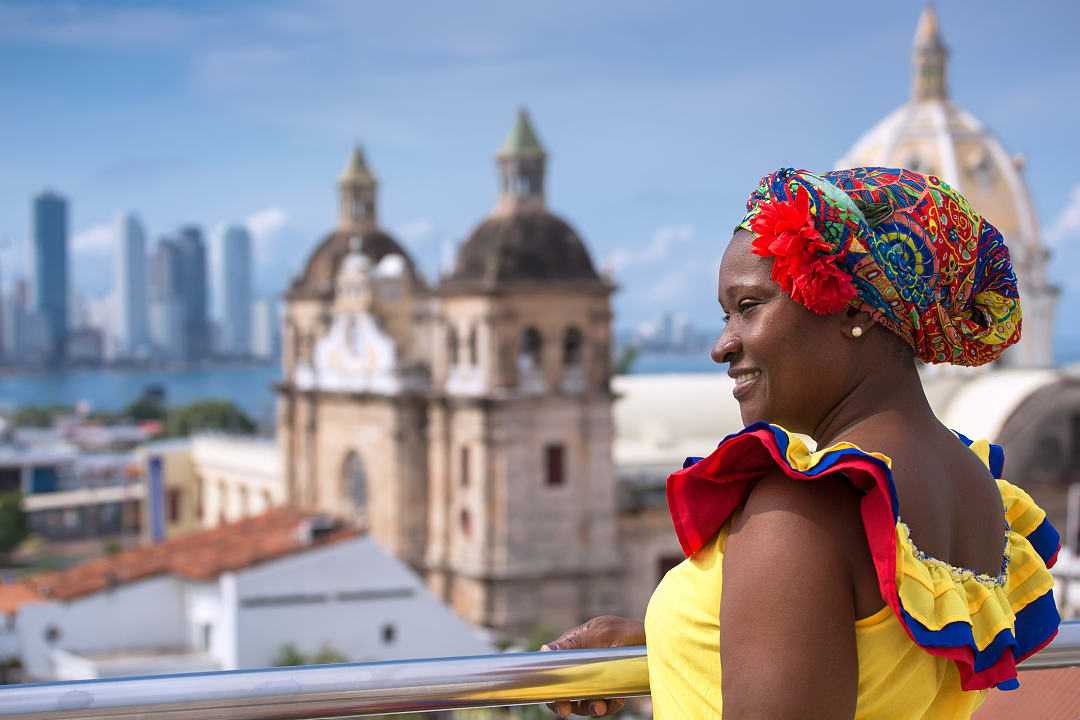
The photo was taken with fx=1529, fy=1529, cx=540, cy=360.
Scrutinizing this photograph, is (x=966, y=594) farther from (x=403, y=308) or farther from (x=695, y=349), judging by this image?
(x=695, y=349)

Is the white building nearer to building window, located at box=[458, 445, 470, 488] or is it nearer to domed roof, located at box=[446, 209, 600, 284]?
building window, located at box=[458, 445, 470, 488]

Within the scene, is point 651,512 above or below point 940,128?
below

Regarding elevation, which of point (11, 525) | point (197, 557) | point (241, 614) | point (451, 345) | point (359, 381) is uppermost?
point (451, 345)

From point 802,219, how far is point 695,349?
17852cm

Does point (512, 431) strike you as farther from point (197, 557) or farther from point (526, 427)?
point (197, 557)

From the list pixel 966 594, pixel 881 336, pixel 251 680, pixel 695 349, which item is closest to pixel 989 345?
pixel 881 336

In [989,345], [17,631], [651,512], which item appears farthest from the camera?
[651,512]

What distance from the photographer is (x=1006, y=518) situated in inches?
105

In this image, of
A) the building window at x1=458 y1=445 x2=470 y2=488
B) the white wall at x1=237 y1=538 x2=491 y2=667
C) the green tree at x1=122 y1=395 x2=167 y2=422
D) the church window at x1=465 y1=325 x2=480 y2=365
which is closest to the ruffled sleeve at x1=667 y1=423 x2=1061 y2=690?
the white wall at x1=237 y1=538 x2=491 y2=667

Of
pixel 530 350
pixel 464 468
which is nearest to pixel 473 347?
pixel 530 350

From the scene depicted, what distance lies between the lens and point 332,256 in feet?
121

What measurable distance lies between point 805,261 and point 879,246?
0.40 ft

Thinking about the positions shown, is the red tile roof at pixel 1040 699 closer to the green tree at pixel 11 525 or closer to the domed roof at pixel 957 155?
the domed roof at pixel 957 155

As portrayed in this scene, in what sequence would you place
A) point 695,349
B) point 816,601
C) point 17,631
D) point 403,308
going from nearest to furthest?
point 816,601
point 17,631
point 403,308
point 695,349
